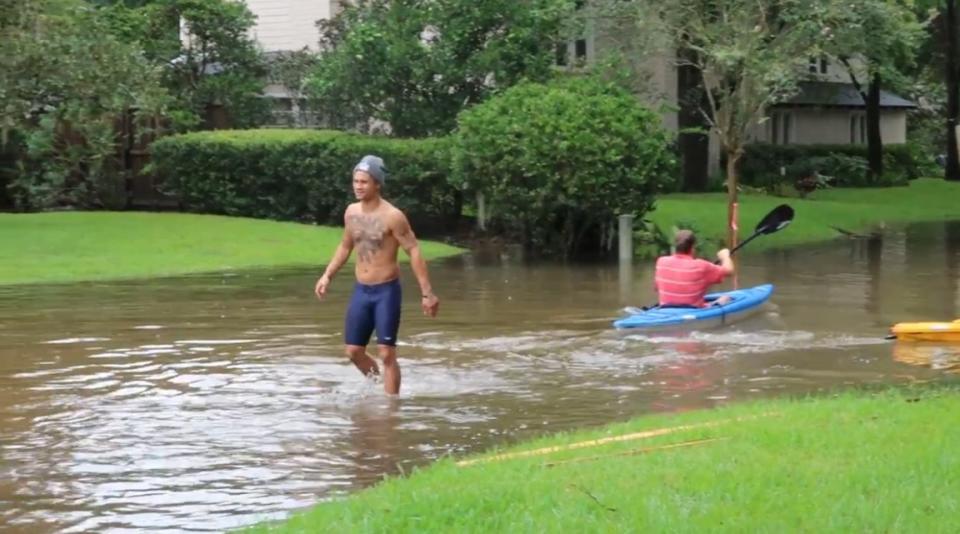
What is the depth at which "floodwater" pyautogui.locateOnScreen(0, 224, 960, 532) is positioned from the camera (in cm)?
894

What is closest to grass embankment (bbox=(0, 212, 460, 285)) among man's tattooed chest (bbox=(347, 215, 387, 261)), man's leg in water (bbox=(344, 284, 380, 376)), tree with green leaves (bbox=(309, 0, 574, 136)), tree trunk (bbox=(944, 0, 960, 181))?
tree with green leaves (bbox=(309, 0, 574, 136))

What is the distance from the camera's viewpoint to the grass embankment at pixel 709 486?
635cm

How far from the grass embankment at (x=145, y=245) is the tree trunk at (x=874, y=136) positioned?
1036 inches

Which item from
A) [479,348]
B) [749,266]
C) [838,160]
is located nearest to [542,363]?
[479,348]

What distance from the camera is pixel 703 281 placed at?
15.5 m

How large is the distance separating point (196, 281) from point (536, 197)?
619cm

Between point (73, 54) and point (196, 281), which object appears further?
point (73, 54)

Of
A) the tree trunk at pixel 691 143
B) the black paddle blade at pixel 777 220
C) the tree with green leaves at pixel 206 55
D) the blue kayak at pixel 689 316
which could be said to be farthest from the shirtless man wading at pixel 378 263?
the tree trunk at pixel 691 143

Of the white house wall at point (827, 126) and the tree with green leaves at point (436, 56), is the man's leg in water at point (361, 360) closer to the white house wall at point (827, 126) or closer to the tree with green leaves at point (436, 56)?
the tree with green leaves at point (436, 56)

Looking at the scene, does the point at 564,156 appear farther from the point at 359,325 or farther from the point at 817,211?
the point at 359,325

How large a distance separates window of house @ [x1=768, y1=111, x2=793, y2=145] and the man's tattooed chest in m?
43.1

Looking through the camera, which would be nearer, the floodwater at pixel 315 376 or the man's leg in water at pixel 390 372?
the floodwater at pixel 315 376

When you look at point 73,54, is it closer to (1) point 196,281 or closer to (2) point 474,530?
(1) point 196,281

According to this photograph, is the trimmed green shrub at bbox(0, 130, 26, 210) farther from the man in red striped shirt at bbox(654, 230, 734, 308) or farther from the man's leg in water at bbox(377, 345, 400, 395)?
the man's leg in water at bbox(377, 345, 400, 395)
